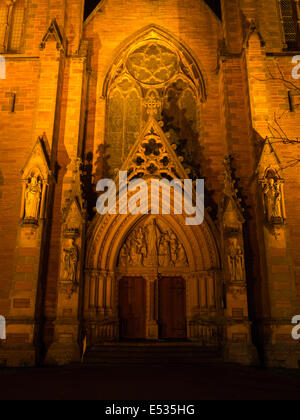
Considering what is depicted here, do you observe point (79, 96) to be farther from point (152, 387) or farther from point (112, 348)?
point (152, 387)

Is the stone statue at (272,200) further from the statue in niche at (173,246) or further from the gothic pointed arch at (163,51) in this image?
the gothic pointed arch at (163,51)

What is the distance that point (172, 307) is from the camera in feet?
38.0

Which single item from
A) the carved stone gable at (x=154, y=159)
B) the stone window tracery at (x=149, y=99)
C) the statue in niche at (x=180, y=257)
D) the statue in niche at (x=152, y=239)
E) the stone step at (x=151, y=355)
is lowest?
the stone step at (x=151, y=355)

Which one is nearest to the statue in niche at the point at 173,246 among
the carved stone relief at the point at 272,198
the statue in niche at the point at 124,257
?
the statue in niche at the point at 124,257

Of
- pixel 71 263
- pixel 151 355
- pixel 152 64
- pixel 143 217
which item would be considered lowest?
pixel 151 355

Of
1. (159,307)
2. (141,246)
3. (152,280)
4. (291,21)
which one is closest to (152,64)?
(291,21)

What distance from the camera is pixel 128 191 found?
11.6 m

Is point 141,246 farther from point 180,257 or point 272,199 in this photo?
point 272,199

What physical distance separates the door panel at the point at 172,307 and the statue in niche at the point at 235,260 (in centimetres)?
211

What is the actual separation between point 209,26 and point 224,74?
9.70 ft

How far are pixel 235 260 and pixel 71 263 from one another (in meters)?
4.68

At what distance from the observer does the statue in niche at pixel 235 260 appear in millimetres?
10148

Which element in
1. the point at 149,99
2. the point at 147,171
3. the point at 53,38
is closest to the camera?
the point at 147,171
